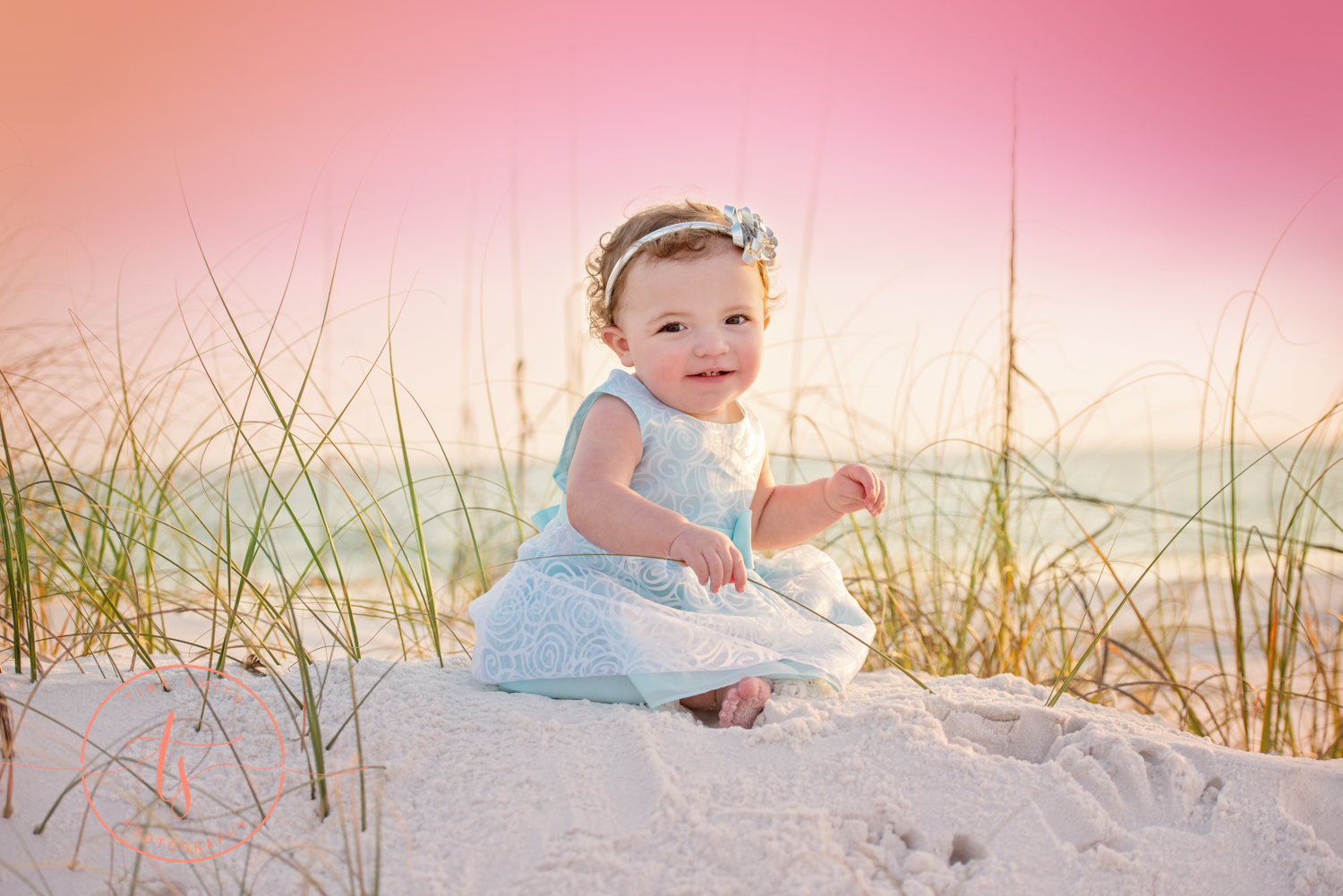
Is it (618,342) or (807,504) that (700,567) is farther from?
(618,342)

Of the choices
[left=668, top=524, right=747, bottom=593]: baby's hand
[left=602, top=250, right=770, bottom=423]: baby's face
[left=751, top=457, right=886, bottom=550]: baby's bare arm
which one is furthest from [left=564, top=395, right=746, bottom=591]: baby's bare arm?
[left=751, top=457, right=886, bottom=550]: baby's bare arm

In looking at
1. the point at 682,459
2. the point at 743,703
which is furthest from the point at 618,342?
the point at 743,703

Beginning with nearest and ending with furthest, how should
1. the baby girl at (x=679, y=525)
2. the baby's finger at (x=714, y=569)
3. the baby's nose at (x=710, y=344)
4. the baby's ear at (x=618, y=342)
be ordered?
the baby's finger at (x=714, y=569) → the baby girl at (x=679, y=525) → the baby's nose at (x=710, y=344) → the baby's ear at (x=618, y=342)

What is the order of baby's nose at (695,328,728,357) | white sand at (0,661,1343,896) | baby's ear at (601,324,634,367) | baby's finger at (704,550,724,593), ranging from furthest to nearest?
baby's ear at (601,324,634,367)
baby's nose at (695,328,728,357)
baby's finger at (704,550,724,593)
white sand at (0,661,1343,896)

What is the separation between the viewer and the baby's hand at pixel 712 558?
150 cm

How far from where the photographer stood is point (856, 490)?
197 centimetres

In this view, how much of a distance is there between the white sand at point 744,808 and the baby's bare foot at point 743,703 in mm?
51

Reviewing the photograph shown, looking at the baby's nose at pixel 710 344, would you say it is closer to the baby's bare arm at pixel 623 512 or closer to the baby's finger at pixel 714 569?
the baby's bare arm at pixel 623 512

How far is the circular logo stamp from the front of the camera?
3.76 ft

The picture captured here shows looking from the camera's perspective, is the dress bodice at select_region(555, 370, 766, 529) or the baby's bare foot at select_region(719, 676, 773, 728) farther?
the dress bodice at select_region(555, 370, 766, 529)

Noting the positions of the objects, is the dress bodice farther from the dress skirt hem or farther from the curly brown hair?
the dress skirt hem

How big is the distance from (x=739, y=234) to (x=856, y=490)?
66cm

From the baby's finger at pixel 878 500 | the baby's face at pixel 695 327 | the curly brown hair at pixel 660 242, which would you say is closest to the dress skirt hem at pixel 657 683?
the baby's finger at pixel 878 500

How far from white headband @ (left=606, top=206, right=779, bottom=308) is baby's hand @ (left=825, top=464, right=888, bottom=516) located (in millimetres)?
544
